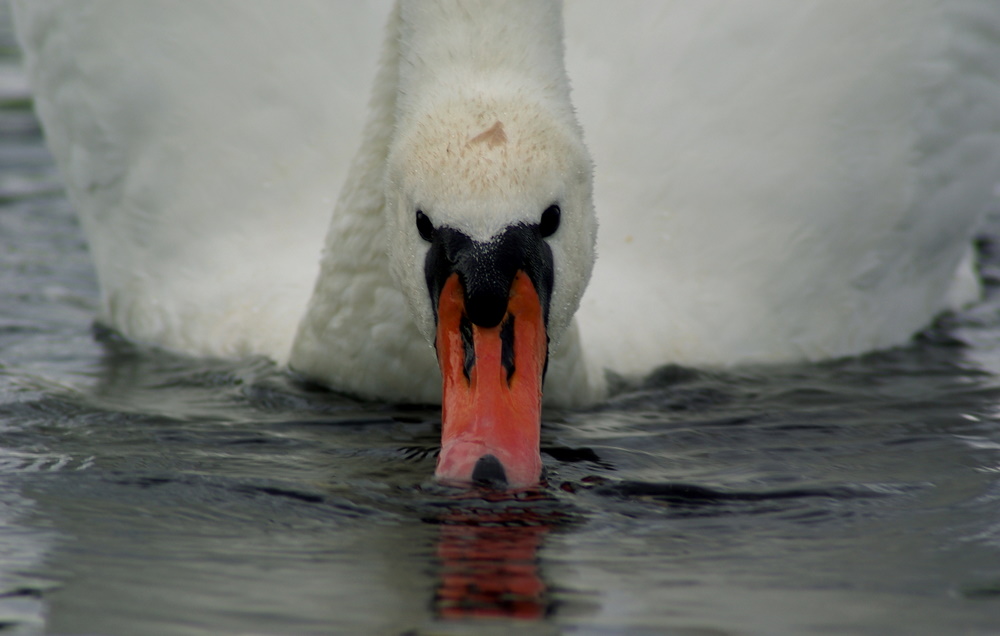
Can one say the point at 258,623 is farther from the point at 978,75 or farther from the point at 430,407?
the point at 978,75

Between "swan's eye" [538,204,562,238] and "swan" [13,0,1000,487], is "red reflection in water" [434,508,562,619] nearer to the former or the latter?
"swan's eye" [538,204,562,238]

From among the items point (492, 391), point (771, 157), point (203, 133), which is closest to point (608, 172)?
point (771, 157)

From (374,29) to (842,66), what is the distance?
7.23ft

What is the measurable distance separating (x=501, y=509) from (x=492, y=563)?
421 mm

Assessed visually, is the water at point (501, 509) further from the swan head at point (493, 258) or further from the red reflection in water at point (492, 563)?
the swan head at point (493, 258)

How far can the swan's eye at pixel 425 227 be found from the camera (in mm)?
5242

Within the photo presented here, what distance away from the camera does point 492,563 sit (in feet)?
15.4

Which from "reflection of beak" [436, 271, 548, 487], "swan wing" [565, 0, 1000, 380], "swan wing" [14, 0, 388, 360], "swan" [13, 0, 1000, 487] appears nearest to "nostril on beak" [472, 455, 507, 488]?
"reflection of beak" [436, 271, 548, 487]

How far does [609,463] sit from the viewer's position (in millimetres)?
5855

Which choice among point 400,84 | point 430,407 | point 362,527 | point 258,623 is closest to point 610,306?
point 430,407

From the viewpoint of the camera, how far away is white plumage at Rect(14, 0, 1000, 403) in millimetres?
7312

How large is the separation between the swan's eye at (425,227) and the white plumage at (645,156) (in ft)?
5.56

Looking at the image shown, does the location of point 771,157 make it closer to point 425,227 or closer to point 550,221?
point 550,221

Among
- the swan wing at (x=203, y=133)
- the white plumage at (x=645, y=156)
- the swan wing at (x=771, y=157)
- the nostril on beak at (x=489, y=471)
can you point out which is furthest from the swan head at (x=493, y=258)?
the swan wing at (x=203, y=133)
